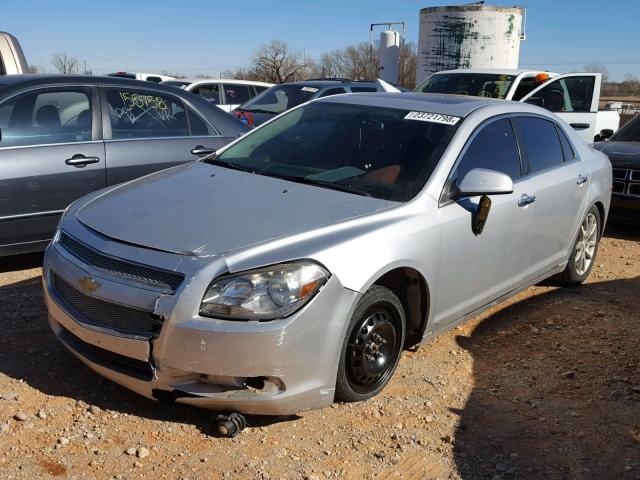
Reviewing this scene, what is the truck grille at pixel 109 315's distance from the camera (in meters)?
2.92

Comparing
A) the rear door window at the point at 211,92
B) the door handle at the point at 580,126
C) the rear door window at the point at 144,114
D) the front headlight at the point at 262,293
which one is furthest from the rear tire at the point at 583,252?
the rear door window at the point at 211,92

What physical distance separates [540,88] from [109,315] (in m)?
8.24

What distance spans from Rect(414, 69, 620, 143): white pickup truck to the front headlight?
289 inches

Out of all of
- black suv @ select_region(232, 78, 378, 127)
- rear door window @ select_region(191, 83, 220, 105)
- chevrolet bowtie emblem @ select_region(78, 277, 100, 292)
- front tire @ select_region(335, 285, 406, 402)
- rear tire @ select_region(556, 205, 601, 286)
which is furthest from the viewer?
rear door window @ select_region(191, 83, 220, 105)

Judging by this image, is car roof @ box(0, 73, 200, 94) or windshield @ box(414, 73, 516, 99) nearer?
car roof @ box(0, 73, 200, 94)

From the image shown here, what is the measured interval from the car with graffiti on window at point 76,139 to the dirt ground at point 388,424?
92 cm

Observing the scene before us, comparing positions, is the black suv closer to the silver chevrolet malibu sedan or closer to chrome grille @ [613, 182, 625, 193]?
chrome grille @ [613, 182, 625, 193]

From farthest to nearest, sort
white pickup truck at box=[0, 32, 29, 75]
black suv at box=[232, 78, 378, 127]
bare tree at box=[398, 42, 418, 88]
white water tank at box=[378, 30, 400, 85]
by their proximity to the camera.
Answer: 1. bare tree at box=[398, 42, 418, 88]
2. white water tank at box=[378, 30, 400, 85]
3. black suv at box=[232, 78, 378, 127]
4. white pickup truck at box=[0, 32, 29, 75]

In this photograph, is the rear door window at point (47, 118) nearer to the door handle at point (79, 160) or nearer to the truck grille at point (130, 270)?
the door handle at point (79, 160)

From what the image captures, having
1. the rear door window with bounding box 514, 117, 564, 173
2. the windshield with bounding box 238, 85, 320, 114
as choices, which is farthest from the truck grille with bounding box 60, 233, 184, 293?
the windshield with bounding box 238, 85, 320, 114

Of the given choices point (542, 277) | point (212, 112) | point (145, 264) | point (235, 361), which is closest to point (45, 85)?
point (212, 112)

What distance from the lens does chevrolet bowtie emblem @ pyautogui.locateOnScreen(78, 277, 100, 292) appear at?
304 centimetres

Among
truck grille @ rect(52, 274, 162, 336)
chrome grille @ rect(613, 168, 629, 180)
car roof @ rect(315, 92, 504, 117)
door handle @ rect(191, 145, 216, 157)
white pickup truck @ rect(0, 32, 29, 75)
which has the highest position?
white pickup truck @ rect(0, 32, 29, 75)

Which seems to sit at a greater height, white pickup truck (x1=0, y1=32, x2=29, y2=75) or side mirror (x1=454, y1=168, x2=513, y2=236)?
white pickup truck (x1=0, y1=32, x2=29, y2=75)
